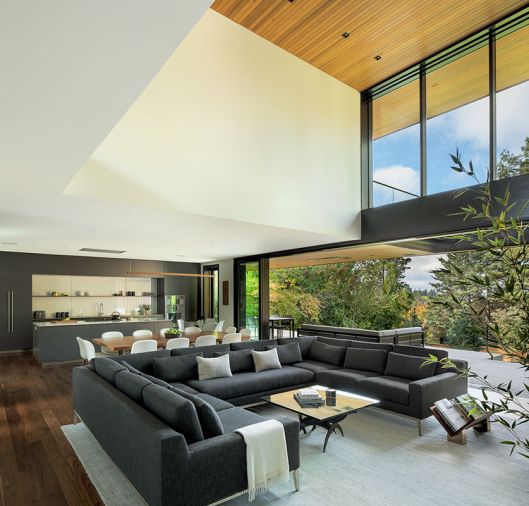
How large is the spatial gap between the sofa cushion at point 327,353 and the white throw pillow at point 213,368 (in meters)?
1.82

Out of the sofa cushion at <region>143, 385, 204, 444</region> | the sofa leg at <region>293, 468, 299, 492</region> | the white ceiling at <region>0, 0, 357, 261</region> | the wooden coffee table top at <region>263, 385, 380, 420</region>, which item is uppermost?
the white ceiling at <region>0, 0, 357, 261</region>

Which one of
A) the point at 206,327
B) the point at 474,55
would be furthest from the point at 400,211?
the point at 206,327

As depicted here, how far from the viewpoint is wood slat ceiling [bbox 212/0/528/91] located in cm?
522

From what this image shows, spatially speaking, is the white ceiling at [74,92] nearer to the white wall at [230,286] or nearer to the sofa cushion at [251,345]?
the sofa cushion at [251,345]

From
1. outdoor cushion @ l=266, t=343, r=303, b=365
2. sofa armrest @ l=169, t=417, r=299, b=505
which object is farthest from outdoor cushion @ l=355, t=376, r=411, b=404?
sofa armrest @ l=169, t=417, r=299, b=505

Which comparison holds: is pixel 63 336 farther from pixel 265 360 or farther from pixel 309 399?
pixel 309 399

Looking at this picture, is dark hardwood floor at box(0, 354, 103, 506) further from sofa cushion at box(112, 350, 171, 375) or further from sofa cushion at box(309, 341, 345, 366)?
sofa cushion at box(309, 341, 345, 366)

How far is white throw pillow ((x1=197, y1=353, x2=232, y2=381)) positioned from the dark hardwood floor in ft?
5.29

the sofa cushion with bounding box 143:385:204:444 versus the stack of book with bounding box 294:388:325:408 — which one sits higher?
the sofa cushion with bounding box 143:385:204:444

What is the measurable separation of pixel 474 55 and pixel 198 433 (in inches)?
257

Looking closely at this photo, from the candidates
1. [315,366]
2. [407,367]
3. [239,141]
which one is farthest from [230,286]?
[407,367]

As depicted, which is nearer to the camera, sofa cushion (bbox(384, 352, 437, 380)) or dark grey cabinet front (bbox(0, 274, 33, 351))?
sofa cushion (bbox(384, 352, 437, 380))

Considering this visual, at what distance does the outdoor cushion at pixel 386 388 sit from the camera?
14.7 ft

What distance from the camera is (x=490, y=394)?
5926mm
